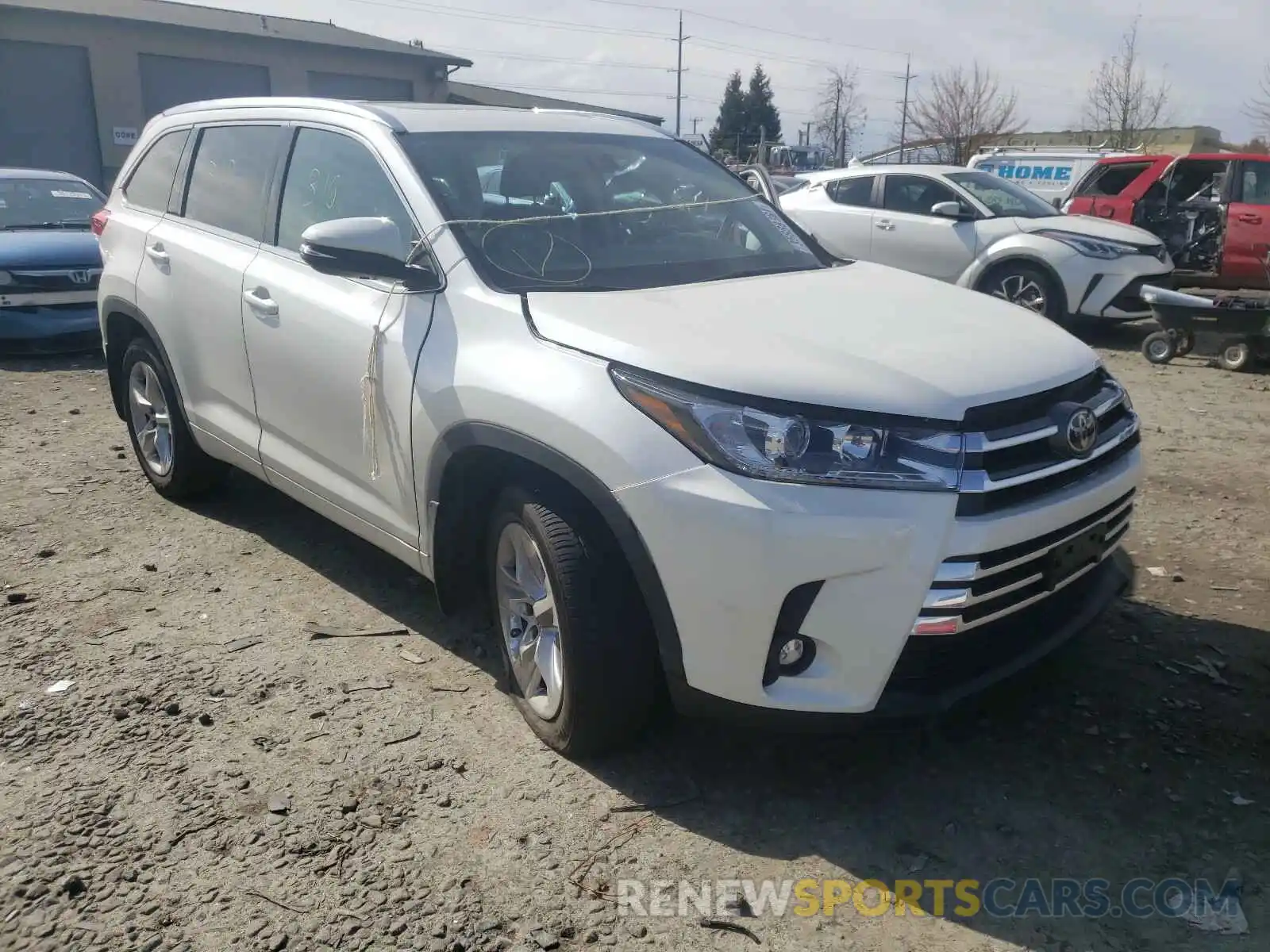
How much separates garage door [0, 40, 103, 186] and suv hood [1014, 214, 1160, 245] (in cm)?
2144

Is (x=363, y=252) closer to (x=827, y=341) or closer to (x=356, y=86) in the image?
(x=827, y=341)

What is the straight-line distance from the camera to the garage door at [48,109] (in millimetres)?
23234

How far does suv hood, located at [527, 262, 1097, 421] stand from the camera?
2.59 metres

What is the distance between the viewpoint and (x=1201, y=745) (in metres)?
3.16

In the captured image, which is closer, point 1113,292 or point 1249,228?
point 1113,292

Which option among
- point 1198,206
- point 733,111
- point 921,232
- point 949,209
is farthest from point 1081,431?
point 733,111

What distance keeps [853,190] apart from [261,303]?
8.87 metres

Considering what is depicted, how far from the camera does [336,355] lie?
143 inches

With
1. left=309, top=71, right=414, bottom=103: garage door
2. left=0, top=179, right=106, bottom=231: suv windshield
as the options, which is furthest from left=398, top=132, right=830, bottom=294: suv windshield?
left=309, top=71, right=414, bottom=103: garage door

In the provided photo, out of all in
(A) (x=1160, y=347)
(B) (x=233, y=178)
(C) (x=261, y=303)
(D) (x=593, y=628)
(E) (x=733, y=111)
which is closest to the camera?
(D) (x=593, y=628)

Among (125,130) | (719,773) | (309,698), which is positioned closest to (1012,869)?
(719,773)

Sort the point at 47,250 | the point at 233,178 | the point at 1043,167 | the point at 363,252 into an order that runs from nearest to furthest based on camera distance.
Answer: the point at 363,252 < the point at 233,178 < the point at 47,250 < the point at 1043,167

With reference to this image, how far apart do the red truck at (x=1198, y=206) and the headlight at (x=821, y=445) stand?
382 inches

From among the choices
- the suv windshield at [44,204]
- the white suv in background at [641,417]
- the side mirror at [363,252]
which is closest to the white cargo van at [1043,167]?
the suv windshield at [44,204]
